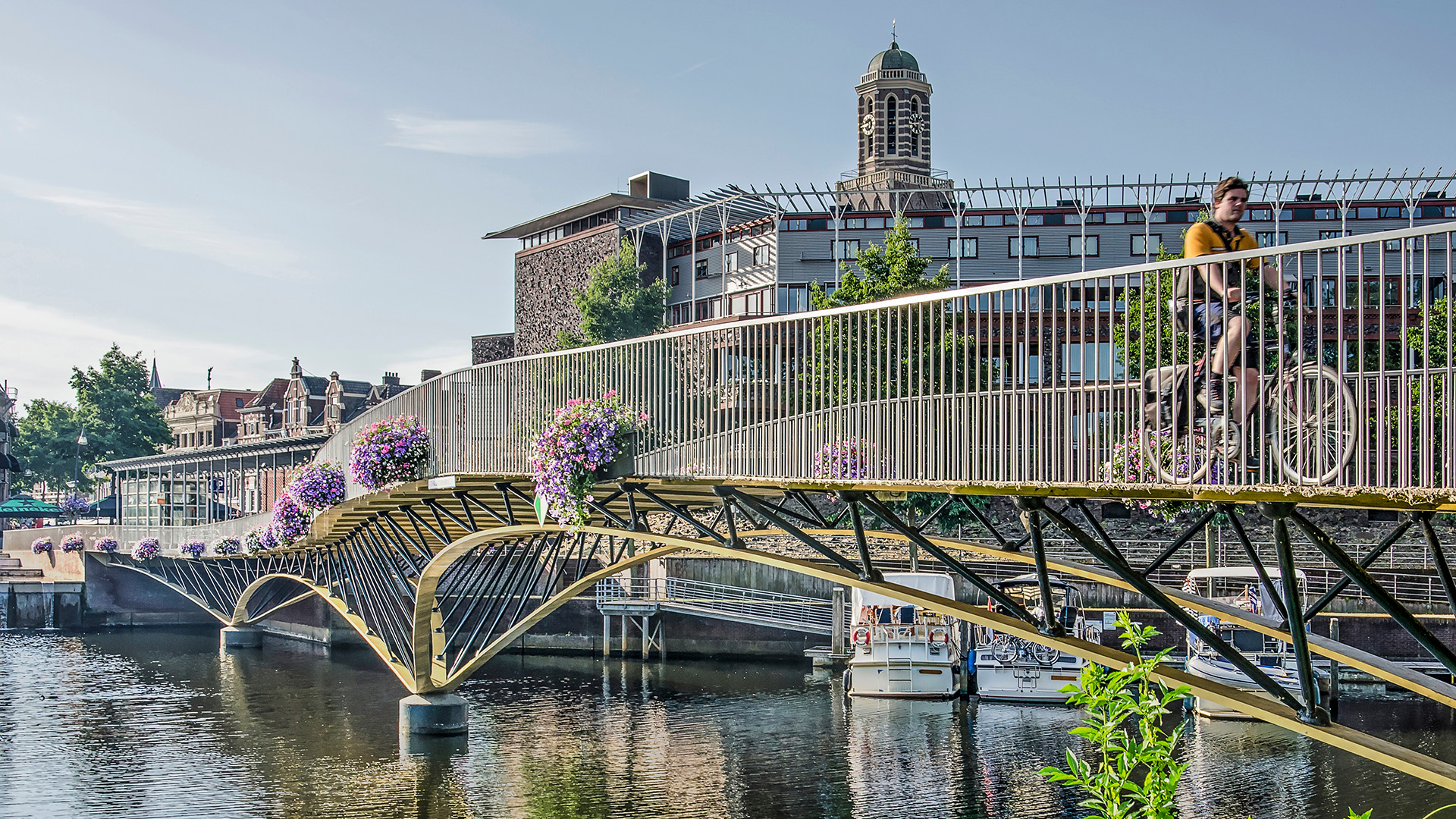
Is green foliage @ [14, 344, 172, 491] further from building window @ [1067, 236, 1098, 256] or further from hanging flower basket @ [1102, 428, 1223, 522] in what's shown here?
hanging flower basket @ [1102, 428, 1223, 522]

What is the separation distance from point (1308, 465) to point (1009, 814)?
16140 millimetres

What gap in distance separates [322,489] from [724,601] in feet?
66.7

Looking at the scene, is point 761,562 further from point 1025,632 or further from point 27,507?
point 27,507

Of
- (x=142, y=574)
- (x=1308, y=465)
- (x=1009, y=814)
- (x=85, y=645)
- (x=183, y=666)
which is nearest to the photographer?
(x=1308, y=465)

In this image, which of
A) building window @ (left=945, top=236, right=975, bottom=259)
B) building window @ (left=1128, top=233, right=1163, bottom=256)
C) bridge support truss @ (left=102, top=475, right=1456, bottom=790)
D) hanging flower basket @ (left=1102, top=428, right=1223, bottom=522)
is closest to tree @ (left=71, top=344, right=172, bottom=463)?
bridge support truss @ (left=102, top=475, right=1456, bottom=790)

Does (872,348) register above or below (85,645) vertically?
above

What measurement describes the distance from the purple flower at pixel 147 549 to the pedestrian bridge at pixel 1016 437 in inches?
1273

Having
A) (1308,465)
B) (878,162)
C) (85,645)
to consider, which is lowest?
(85,645)

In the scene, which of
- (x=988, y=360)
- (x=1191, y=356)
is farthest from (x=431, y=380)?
(x=1191, y=356)

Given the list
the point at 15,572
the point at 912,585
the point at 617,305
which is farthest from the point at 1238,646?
the point at 15,572

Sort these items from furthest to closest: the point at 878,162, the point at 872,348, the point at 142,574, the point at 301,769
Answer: the point at 878,162
the point at 142,574
the point at 301,769
the point at 872,348

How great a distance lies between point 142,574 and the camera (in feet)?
211

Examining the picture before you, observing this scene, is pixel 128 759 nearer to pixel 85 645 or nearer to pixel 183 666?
pixel 183 666

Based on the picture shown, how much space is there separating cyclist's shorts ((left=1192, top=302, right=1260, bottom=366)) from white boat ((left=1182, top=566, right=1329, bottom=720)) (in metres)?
22.5
